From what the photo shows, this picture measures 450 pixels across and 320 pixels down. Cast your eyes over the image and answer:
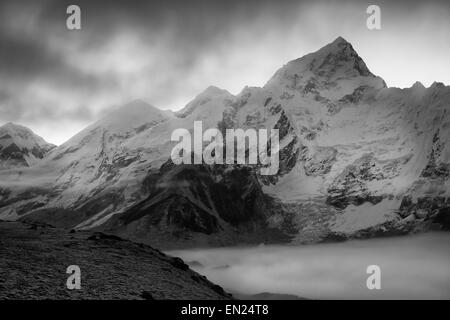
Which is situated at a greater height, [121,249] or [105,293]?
[121,249]

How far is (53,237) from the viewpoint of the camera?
71.9m
